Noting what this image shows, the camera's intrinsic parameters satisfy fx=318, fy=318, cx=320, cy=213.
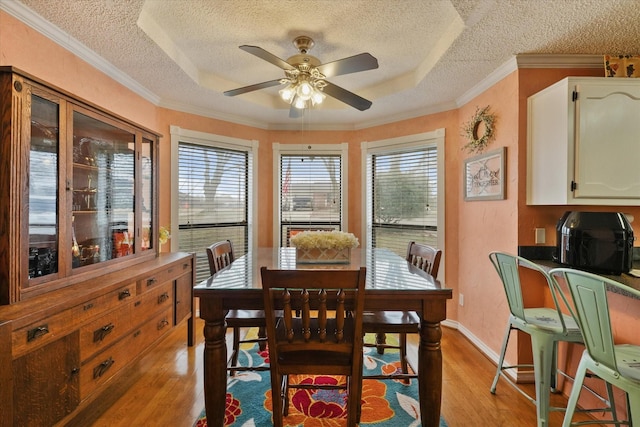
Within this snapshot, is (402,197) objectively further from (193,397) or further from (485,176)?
(193,397)

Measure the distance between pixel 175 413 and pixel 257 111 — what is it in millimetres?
2949

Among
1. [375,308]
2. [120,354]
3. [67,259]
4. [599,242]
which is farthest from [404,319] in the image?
[67,259]

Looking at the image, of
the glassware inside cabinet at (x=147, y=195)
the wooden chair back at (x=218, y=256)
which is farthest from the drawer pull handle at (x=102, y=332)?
the glassware inside cabinet at (x=147, y=195)

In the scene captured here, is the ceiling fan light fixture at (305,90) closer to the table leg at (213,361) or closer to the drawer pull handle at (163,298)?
the table leg at (213,361)

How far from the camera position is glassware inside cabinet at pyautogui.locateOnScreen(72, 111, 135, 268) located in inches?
77.0

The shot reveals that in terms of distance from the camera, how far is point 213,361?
5.22 ft

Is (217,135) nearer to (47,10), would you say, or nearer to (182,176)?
(182,176)

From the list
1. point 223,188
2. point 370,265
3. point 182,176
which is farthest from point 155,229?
point 370,265

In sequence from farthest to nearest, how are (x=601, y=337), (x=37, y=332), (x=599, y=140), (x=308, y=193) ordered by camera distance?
1. (x=308, y=193)
2. (x=599, y=140)
3. (x=37, y=332)
4. (x=601, y=337)

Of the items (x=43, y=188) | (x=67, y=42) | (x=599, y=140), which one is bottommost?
(x=43, y=188)

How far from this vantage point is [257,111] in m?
3.65

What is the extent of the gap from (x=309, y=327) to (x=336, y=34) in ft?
6.60

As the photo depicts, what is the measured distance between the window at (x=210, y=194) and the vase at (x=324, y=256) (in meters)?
2.01

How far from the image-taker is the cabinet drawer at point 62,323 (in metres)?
1.32
